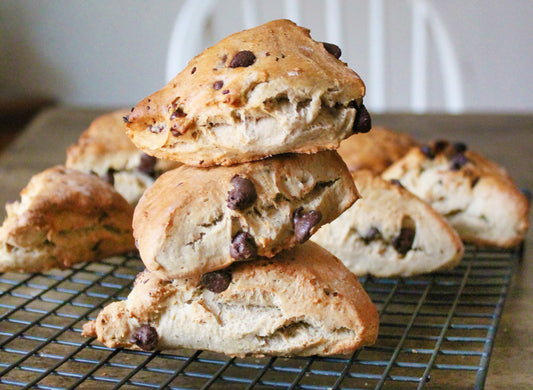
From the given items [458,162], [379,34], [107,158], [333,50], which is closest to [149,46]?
[379,34]

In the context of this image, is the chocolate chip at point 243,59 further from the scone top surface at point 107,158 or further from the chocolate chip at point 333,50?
the scone top surface at point 107,158

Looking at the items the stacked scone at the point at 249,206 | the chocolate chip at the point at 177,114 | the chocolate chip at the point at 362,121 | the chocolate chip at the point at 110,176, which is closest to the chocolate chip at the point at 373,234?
the stacked scone at the point at 249,206

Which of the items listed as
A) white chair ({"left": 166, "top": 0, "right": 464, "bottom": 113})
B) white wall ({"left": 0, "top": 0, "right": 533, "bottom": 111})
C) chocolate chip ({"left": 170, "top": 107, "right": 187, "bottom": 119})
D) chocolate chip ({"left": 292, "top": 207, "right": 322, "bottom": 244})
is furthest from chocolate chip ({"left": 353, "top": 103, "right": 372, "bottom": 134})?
white wall ({"left": 0, "top": 0, "right": 533, "bottom": 111})

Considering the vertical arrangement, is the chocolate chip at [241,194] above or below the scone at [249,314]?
above

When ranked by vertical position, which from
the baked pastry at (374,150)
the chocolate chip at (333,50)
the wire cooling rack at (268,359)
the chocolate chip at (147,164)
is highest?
the chocolate chip at (333,50)

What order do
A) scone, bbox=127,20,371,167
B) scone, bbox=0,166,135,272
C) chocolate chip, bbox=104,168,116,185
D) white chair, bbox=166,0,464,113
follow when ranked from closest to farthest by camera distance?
scone, bbox=127,20,371,167, scone, bbox=0,166,135,272, chocolate chip, bbox=104,168,116,185, white chair, bbox=166,0,464,113

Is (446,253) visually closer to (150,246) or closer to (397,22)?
(150,246)

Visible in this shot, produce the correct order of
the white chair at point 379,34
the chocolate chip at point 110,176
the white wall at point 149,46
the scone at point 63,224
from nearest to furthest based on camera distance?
the scone at point 63,224
the chocolate chip at point 110,176
the white chair at point 379,34
the white wall at point 149,46

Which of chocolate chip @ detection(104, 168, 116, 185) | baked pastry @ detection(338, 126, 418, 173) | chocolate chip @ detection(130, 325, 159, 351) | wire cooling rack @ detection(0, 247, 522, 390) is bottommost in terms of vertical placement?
wire cooling rack @ detection(0, 247, 522, 390)

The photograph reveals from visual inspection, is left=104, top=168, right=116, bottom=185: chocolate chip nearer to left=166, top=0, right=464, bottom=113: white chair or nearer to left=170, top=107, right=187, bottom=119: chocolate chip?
left=170, top=107, right=187, bottom=119: chocolate chip
